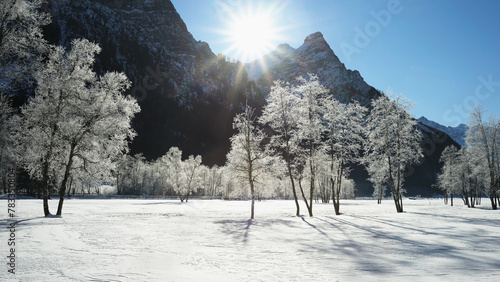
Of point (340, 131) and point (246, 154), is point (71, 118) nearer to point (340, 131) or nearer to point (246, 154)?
point (246, 154)

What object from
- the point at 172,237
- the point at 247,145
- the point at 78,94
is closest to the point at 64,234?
the point at 172,237

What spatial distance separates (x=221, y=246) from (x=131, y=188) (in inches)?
4650

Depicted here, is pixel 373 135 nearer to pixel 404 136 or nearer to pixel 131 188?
pixel 404 136

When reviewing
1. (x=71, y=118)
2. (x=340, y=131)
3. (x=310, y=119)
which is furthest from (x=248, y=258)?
(x=340, y=131)

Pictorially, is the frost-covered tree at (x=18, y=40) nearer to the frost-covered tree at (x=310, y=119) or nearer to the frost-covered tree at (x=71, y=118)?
the frost-covered tree at (x=71, y=118)

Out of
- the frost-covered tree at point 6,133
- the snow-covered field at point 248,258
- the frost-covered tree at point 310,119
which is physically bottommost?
the snow-covered field at point 248,258

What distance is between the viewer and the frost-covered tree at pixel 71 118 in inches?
726

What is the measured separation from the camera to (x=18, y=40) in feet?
37.5

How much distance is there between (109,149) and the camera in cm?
2020

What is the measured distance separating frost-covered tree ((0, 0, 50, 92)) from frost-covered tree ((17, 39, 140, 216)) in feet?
20.7

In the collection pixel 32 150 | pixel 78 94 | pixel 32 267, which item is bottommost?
pixel 32 267

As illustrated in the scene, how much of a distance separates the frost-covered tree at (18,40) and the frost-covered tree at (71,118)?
6308 mm

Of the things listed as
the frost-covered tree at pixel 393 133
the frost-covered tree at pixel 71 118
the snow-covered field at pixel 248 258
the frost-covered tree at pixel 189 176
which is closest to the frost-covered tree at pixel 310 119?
the frost-covered tree at pixel 393 133

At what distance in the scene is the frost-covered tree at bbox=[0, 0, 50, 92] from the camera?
11273 millimetres
